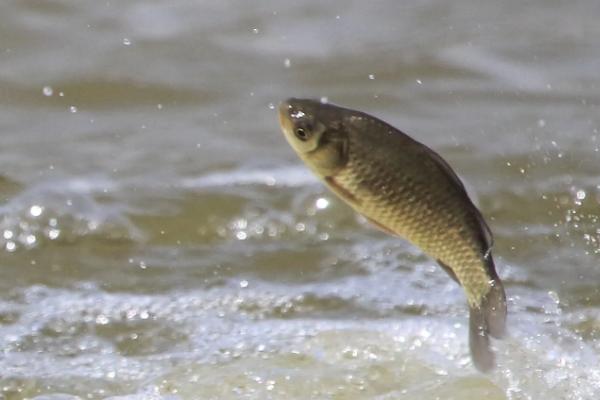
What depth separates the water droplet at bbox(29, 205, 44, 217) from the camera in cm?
445

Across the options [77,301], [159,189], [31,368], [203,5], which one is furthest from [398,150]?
[203,5]

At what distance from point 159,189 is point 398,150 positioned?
7.10 feet

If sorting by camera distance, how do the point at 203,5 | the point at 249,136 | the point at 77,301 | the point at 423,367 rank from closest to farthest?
the point at 423,367 → the point at 77,301 → the point at 249,136 → the point at 203,5

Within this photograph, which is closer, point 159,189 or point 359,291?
point 359,291

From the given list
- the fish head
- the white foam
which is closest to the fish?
the fish head

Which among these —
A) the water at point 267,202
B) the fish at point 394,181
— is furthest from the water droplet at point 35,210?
the fish at point 394,181

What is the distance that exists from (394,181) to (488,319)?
0.33 metres

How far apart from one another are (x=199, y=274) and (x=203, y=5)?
2177 millimetres

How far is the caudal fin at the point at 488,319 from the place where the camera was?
2678 mm

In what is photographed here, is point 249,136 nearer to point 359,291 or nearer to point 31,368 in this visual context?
point 359,291

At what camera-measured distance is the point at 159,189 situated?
4.66m

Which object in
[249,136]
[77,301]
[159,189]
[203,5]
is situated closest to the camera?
[77,301]

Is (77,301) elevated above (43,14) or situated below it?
below

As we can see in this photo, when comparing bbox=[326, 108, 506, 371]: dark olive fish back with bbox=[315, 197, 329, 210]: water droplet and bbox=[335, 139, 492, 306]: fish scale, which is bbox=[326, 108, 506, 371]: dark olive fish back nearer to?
bbox=[335, 139, 492, 306]: fish scale
